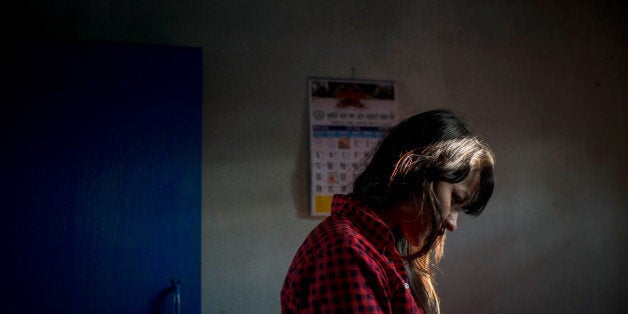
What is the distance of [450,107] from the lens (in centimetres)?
239

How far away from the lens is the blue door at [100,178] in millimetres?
1774

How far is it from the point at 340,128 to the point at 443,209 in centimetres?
139

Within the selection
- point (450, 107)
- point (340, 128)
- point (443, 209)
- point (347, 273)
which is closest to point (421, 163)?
point (443, 209)

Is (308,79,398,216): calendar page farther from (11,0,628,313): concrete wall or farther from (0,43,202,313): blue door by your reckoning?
(0,43,202,313): blue door

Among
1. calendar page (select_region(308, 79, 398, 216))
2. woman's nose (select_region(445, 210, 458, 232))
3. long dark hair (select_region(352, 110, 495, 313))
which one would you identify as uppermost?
calendar page (select_region(308, 79, 398, 216))

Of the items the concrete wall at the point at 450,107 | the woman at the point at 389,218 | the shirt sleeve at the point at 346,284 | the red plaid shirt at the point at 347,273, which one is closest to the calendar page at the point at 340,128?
the concrete wall at the point at 450,107

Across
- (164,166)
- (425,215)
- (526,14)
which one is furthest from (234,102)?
(526,14)

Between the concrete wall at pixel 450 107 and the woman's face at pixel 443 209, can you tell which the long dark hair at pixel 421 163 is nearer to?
the woman's face at pixel 443 209

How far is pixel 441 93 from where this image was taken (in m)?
2.39

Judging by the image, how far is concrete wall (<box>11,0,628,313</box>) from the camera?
2.10 meters

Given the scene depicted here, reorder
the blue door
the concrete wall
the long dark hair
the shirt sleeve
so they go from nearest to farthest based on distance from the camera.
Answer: the shirt sleeve < the long dark hair < the blue door < the concrete wall

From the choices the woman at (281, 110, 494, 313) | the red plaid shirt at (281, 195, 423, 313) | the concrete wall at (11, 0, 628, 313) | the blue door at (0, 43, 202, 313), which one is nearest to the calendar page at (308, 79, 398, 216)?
the concrete wall at (11, 0, 628, 313)

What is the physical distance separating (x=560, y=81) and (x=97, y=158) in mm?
2263

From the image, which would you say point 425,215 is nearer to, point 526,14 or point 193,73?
point 193,73
